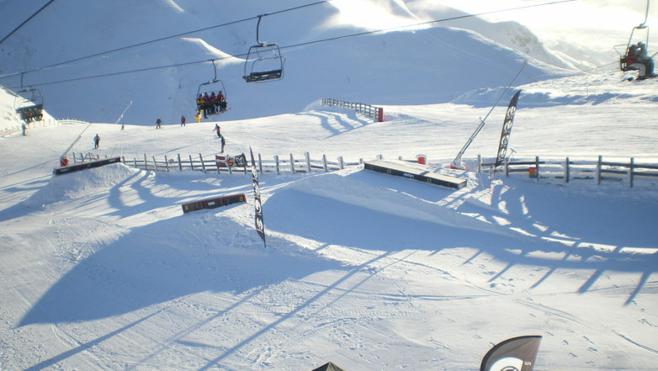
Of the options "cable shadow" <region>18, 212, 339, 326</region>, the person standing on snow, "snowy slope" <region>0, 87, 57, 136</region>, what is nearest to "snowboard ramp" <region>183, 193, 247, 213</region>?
Answer: "cable shadow" <region>18, 212, 339, 326</region>

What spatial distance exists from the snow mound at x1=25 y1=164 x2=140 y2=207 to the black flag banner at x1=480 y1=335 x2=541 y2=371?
23.6 m

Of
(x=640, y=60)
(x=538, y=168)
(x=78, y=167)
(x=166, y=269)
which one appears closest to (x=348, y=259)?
(x=166, y=269)

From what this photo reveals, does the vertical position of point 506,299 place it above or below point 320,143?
below

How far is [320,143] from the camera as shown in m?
33.5

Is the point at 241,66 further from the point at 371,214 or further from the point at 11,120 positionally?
the point at 371,214

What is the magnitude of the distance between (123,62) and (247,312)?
7632 cm

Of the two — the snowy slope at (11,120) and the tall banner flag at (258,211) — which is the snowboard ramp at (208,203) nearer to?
the tall banner flag at (258,211)

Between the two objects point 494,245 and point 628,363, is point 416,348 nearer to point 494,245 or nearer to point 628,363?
point 628,363

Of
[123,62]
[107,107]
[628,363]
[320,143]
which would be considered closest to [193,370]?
[628,363]

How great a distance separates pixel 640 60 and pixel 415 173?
9.39 metres

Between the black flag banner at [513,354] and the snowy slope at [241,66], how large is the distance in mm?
52805

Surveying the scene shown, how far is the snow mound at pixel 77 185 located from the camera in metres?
24.8

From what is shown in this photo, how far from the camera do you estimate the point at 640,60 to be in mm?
17953

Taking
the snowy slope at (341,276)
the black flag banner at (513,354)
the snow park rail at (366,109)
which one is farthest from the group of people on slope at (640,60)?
the snow park rail at (366,109)
